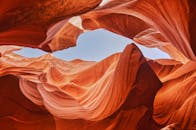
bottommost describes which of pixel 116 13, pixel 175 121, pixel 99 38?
pixel 175 121

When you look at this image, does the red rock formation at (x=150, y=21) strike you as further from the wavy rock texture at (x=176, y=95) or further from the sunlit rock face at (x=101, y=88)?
the wavy rock texture at (x=176, y=95)

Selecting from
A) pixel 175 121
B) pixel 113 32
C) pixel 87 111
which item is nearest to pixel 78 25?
pixel 113 32

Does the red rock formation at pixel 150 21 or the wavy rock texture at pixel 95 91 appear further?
the wavy rock texture at pixel 95 91

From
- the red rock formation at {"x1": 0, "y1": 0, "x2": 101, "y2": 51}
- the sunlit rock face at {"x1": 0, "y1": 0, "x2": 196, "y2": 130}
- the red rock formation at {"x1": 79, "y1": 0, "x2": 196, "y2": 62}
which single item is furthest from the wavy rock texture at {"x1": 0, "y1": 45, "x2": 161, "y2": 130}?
the red rock formation at {"x1": 0, "y1": 0, "x2": 101, "y2": 51}

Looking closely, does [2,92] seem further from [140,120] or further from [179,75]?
[179,75]

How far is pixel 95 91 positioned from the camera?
873cm

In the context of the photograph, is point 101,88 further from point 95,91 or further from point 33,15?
point 33,15

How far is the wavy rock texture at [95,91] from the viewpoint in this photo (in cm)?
850

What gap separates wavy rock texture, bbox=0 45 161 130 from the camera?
850 cm

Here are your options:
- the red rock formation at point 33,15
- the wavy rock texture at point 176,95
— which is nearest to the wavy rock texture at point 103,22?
the red rock formation at point 33,15

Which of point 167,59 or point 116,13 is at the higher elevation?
point 116,13

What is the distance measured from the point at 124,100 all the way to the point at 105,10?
229 cm

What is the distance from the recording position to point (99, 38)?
895cm

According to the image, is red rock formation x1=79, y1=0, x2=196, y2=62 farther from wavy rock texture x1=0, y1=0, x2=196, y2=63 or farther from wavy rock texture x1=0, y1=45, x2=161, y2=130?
wavy rock texture x1=0, y1=45, x2=161, y2=130
